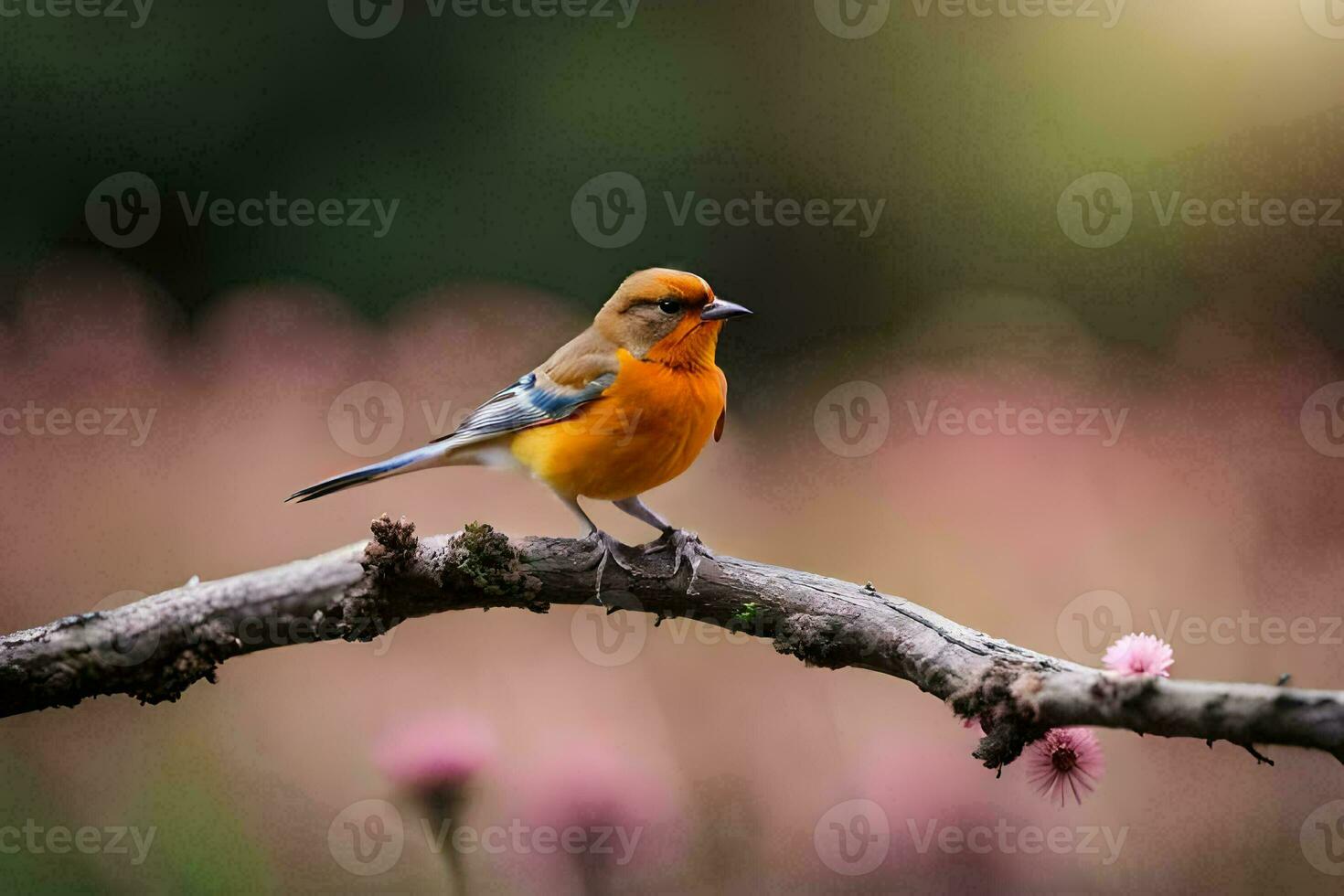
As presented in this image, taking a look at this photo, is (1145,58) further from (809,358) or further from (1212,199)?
(809,358)

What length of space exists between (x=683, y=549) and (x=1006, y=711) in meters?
0.65

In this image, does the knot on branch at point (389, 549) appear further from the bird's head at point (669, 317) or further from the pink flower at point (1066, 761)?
the pink flower at point (1066, 761)

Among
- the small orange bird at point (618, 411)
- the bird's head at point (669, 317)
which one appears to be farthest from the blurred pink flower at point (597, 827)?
the bird's head at point (669, 317)

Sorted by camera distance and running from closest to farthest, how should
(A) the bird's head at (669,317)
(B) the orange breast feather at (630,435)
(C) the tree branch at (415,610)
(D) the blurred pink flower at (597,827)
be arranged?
(C) the tree branch at (415,610)
(B) the orange breast feather at (630,435)
(A) the bird's head at (669,317)
(D) the blurred pink flower at (597,827)

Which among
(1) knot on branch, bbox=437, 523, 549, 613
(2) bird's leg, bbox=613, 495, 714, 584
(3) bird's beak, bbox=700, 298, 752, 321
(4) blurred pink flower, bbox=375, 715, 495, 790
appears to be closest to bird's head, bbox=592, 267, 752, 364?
(3) bird's beak, bbox=700, 298, 752, 321

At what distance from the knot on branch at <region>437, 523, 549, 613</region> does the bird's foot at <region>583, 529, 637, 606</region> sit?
0.12m

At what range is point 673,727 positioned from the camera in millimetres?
2680

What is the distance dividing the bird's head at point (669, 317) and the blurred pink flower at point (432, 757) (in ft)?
2.48

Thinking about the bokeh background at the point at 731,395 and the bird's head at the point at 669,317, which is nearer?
the bird's head at the point at 669,317

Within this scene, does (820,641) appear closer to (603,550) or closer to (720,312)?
(603,550)

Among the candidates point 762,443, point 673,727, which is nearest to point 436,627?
point 673,727

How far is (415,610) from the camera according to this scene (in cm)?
175

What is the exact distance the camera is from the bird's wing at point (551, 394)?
2.02 metres

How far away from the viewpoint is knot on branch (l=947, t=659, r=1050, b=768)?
4.34 feet
